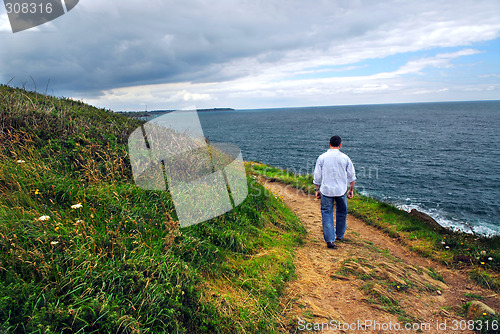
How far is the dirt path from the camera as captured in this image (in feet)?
13.4

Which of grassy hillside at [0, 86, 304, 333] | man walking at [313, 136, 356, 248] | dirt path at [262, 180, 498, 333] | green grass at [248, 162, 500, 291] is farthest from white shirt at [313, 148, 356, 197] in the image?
green grass at [248, 162, 500, 291]

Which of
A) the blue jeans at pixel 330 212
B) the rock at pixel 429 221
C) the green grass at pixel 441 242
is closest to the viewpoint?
the green grass at pixel 441 242

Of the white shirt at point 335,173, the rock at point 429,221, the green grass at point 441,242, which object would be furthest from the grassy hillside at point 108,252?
the rock at point 429,221

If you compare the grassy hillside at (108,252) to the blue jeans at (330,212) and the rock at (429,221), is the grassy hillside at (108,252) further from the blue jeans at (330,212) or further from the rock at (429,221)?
the rock at (429,221)

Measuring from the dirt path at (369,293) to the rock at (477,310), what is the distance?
0.61ft

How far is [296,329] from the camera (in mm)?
3836

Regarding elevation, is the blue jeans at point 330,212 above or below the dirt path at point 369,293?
above

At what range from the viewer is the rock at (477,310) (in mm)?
4254

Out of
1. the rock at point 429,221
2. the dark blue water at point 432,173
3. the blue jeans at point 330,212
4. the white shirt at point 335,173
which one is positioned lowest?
the dark blue water at point 432,173

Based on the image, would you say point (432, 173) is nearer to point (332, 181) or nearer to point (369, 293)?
point (332, 181)

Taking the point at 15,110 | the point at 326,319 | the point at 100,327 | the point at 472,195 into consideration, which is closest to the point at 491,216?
the point at 472,195

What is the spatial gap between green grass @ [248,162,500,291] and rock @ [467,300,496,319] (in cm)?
159

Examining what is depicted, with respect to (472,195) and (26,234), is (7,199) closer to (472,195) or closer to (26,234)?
(26,234)

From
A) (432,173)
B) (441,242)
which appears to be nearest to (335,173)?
(441,242)
